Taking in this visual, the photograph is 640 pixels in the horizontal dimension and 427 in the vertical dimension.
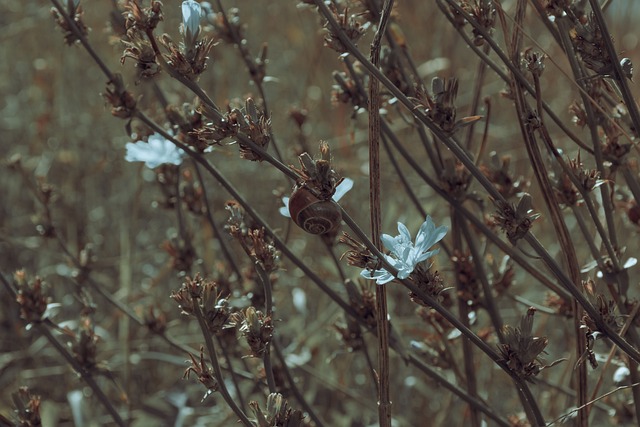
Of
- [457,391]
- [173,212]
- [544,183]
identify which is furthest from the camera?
[173,212]

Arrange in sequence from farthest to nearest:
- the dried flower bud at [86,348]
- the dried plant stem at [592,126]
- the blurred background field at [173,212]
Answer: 1. the blurred background field at [173,212]
2. the dried flower bud at [86,348]
3. the dried plant stem at [592,126]

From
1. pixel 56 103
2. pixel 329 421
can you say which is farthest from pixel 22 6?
pixel 329 421

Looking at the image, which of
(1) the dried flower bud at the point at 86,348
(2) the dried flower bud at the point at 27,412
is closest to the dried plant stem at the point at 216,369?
(2) the dried flower bud at the point at 27,412

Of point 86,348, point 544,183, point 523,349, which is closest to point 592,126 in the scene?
point 544,183

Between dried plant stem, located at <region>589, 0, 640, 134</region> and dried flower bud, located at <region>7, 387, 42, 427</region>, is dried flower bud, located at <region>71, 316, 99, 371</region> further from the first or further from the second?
dried plant stem, located at <region>589, 0, 640, 134</region>

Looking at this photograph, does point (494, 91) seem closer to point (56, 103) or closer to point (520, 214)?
point (56, 103)

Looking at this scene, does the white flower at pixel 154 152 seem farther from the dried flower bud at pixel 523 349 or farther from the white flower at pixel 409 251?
the dried flower bud at pixel 523 349

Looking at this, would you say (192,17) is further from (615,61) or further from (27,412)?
(27,412)
